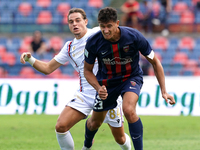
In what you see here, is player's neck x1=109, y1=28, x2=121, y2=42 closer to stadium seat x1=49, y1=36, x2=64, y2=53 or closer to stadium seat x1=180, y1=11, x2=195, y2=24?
stadium seat x1=49, y1=36, x2=64, y2=53

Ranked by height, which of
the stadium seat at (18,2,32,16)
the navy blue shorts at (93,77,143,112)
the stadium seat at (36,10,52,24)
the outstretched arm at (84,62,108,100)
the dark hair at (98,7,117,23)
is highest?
the dark hair at (98,7,117,23)

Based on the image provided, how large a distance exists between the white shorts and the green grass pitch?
1.15 metres

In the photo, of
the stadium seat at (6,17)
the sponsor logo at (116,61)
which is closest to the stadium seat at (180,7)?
the stadium seat at (6,17)

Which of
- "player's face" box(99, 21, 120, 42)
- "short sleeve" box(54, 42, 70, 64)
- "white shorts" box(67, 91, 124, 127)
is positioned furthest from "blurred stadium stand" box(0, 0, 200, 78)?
"player's face" box(99, 21, 120, 42)

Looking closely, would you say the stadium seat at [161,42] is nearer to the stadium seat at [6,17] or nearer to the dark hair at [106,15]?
the stadium seat at [6,17]

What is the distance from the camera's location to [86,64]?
496 cm

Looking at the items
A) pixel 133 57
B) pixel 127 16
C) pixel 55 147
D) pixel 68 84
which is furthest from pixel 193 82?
pixel 133 57

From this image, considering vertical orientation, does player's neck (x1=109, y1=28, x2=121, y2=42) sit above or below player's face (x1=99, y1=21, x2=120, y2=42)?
below

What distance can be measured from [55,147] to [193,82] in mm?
6320

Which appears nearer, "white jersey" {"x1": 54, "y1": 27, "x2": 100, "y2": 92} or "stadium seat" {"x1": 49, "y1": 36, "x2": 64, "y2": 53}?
"white jersey" {"x1": 54, "y1": 27, "x2": 100, "y2": 92}

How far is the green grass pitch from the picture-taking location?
6.59 m

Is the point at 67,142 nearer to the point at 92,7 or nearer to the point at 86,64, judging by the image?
the point at 86,64

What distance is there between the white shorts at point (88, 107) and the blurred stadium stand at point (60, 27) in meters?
9.68

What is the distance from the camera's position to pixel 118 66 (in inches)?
193
